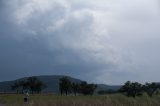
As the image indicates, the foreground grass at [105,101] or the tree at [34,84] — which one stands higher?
the tree at [34,84]

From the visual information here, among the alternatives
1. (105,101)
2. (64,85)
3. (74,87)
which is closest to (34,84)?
(64,85)

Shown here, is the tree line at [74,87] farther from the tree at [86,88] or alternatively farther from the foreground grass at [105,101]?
the foreground grass at [105,101]

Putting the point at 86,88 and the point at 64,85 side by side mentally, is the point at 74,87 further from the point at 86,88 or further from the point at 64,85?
the point at 64,85

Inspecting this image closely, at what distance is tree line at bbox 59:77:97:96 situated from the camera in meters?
122

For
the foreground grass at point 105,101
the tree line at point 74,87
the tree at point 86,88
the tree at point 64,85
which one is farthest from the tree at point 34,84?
the foreground grass at point 105,101

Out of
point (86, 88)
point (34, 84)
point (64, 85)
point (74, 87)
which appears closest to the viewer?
point (64, 85)

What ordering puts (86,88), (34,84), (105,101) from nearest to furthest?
1. (105,101)
2. (86,88)
3. (34,84)

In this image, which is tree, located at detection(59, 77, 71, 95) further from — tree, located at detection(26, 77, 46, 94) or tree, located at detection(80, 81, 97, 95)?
tree, located at detection(26, 77, 46, 94)

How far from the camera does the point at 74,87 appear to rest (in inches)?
4951

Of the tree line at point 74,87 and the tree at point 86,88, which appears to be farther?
the tree at point 86,88

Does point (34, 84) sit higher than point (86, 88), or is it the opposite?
point (34, 84)

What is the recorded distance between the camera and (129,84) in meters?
Result: 73.4

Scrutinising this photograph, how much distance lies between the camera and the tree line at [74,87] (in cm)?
12150

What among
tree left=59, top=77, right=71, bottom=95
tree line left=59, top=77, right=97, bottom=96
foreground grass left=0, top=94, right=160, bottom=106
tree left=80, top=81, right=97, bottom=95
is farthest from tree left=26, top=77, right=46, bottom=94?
foreground grass left=0, top=94, right=160, bottom=106
